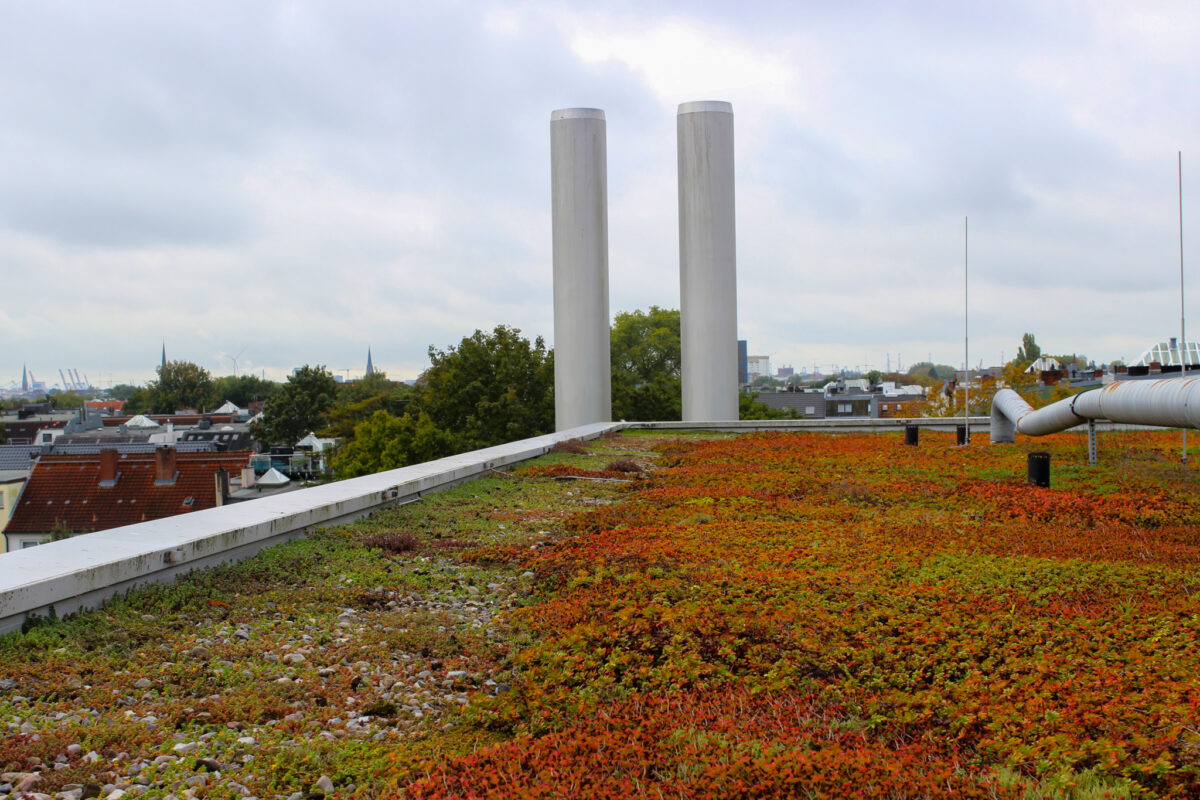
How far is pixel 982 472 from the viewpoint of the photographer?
12.1 meters

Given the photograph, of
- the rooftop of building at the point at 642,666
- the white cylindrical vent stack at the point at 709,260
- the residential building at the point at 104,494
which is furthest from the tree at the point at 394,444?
the rooftop of building at the point at 642,666

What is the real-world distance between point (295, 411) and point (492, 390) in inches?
1776

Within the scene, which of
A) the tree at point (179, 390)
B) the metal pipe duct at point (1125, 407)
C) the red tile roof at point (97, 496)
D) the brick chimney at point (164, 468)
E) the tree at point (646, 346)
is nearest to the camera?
the metal pipe duct at point (1125, 407)

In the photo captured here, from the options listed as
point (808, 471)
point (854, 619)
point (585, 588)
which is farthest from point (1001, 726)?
point (808, 471)

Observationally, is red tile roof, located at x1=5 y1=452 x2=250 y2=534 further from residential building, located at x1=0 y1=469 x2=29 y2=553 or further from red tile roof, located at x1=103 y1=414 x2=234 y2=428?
red tile roof, located at x1=103 y1=414 x2=234 y2=428

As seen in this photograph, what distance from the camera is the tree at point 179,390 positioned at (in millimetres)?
124438

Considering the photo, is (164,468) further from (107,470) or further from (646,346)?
(646,346)

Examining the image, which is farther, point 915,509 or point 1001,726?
point 915,509

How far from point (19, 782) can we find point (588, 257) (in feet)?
81.2


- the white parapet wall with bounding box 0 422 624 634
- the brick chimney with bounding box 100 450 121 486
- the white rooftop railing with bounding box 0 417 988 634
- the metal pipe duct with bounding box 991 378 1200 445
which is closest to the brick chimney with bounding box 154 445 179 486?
the brick chimney with bounding box 100 450 121 486

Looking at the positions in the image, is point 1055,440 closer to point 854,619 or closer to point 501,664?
point 854,619

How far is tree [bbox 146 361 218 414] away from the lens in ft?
408

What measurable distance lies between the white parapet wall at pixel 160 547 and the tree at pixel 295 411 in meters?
71.3

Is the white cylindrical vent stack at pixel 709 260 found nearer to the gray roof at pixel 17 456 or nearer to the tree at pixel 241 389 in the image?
the gray roof at pixel 17 456
